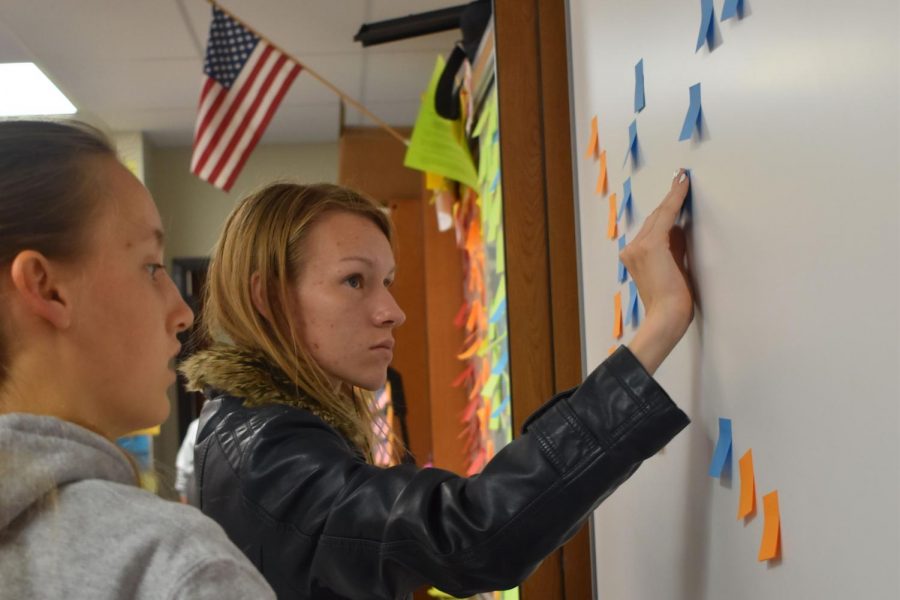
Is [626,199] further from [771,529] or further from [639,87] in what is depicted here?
[771,529]

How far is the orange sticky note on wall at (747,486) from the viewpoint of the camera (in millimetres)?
883

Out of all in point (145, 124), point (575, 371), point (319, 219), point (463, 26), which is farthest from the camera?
point (145, 124)

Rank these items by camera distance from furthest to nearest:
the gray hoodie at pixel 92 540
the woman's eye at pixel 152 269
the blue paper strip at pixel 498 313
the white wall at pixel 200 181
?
the white wall at pixel 200 181 → the blue paper strip at pixel 498 313 → the woman's eye at pixel 152 269 → the gray hoodie at pixel 92 540

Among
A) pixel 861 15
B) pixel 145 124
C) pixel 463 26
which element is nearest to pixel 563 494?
pixel 861 15

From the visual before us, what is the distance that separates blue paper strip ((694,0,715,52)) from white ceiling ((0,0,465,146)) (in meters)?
2.81

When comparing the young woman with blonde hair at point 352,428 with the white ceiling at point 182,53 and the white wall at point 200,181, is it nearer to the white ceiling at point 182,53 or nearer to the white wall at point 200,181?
the white ceiling at point 182,53

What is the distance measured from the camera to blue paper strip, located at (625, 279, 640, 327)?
121 cm

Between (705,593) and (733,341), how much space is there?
279mm

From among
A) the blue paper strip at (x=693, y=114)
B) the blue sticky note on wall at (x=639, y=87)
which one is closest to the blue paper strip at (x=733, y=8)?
the blue paper strip at (x=693, y=114)

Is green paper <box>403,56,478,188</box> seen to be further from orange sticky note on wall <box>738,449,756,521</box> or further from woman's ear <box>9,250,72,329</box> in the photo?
woman's ear <box>9,250,72,329</box>

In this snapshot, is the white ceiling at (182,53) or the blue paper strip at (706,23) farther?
the white ceiling at (182,53)

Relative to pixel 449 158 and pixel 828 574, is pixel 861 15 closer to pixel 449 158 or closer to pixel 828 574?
pixel 828 574

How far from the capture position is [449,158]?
8.40 ft

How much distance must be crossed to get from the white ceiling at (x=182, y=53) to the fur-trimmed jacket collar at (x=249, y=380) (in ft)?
7.64
